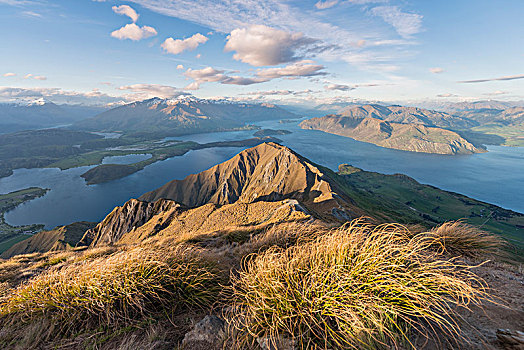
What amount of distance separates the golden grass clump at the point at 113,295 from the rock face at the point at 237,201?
950cm

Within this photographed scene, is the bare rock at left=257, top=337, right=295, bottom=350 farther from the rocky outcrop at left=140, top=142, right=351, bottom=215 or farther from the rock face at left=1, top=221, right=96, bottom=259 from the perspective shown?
the rocky outcrop at left=140, top=142, right=351, bottom=215

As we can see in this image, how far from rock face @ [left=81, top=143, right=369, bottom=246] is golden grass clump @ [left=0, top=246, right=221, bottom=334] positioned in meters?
9.50

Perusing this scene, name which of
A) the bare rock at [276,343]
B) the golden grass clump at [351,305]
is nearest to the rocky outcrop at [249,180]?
the golden grass clump at [351,305]

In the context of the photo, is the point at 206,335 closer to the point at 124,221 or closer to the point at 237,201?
the point at 124,221

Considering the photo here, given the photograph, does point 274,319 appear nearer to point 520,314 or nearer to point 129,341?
point 129,341

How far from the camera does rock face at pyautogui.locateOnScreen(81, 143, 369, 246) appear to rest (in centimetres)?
3378

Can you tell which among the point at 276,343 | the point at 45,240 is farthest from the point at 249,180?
the point at 276,343

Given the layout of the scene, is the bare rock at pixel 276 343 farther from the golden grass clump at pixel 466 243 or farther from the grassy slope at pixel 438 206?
the grassy slope at pixel 438 206

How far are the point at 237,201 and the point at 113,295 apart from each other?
12959 cm

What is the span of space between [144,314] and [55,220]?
197 metres

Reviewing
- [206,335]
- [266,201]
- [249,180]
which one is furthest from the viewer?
[249,180]

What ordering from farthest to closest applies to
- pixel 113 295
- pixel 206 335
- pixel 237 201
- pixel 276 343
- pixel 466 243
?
pixel 237 201, pixel 466 243, pixel 113 295, pixel 206 335, pixel 276 343

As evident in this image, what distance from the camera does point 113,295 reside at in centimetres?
442

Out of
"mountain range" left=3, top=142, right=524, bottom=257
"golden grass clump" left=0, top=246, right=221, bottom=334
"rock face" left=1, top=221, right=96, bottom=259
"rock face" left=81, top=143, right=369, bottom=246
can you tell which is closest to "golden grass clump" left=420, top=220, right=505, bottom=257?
"golden grass clump" left=0, top=246, right=221, bottom=334
